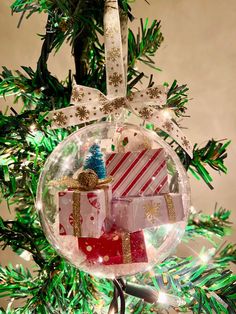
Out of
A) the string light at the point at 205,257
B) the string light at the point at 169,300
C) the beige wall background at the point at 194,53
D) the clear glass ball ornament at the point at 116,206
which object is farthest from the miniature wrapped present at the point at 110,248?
the beige wall background at the point at 194,53

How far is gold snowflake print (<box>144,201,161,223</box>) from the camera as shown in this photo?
0.44 meters

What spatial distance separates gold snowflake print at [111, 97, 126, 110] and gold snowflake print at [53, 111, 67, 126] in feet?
0.22

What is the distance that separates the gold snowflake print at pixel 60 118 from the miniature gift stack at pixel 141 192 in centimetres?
8

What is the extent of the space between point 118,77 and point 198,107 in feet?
2.11

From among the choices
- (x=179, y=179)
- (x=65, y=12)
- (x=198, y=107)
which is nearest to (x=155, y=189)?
(x=179, y=179)

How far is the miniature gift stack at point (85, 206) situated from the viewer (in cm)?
43

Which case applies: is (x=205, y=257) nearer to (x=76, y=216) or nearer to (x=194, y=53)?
(x=76, y=216)

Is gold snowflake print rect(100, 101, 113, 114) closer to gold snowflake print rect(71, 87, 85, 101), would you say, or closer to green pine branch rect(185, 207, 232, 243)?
gold snowflake print rect(71, 87, 85, 101)

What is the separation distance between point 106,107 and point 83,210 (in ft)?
0.48

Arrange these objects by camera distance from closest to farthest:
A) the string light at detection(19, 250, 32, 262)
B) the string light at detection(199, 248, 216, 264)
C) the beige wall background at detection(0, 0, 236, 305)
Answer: the string light at detection(199, 248, 216, 264), the string light at detection(19, 250, 32, 262), the beige wall background at detection(0, 0, 236, 305)

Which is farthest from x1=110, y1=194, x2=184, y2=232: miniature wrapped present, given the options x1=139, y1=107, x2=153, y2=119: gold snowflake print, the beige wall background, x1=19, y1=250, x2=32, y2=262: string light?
the beige wall background

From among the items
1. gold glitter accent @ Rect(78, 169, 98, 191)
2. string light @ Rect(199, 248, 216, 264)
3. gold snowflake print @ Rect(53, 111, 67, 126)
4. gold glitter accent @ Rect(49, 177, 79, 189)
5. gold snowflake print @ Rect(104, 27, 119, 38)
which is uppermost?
gold snowflake print @ Rect(104, 27, 119, 38)

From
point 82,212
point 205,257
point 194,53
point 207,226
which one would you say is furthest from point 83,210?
point 194,53

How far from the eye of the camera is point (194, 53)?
107 centimetres
